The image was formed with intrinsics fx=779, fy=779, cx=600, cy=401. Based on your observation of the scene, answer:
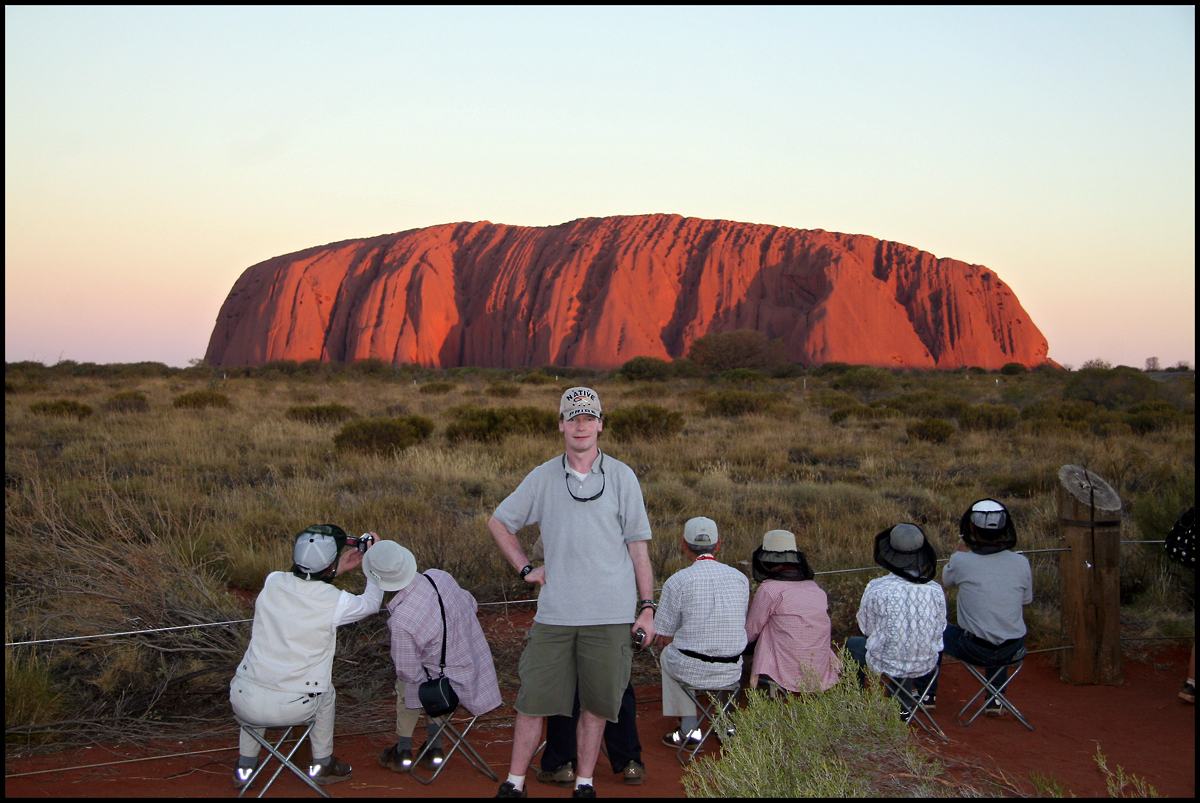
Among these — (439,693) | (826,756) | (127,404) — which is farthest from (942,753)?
(127,404)

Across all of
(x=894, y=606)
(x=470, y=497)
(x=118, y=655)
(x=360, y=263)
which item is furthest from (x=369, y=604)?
(x=360, y=263)

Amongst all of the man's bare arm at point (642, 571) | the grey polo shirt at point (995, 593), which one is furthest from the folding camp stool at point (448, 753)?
the grey polo shirt at point (995, 593)

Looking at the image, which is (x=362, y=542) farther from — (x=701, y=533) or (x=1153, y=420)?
(x=1153, y=420)

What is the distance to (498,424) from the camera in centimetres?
1442

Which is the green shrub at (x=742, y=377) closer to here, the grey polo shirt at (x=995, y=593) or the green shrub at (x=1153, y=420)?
the green shrub at (x=1153, y=420)

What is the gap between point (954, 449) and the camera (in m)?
13.7

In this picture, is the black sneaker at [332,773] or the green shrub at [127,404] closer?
the black sneaker at [332,773]

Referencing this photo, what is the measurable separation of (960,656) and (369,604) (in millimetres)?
3153

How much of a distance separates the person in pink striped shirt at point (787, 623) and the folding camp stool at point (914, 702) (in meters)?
0.35

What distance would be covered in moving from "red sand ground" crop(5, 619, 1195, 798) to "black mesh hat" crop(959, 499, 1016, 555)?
945 mm

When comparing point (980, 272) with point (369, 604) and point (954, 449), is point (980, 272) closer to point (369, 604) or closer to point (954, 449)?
point (954, 449)

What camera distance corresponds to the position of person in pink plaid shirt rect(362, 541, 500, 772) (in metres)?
3.36

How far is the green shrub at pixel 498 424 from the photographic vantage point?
46.1ft

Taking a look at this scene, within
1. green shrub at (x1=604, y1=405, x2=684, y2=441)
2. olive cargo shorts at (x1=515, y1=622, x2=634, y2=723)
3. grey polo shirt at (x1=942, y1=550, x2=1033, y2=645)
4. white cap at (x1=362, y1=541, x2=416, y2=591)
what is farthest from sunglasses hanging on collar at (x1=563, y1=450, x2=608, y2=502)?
green shrub at (x1=604, y1=405, x2=684, y2=441)
